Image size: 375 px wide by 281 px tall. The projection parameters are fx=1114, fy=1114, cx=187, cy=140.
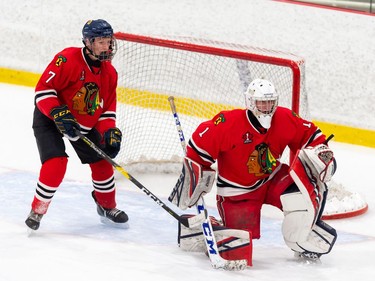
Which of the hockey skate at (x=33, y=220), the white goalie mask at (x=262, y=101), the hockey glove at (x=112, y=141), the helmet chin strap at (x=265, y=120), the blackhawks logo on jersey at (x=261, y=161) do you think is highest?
the white goalie mask at (x=262, y=101)

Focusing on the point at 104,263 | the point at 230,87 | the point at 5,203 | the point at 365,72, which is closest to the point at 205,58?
the point at 230,87

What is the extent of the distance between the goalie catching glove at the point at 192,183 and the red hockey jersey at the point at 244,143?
4 centimetres

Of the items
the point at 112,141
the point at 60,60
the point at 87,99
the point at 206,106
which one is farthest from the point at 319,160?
the point at 206,106

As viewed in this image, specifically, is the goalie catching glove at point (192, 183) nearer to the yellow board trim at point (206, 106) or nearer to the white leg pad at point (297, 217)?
the white leg pad at point (297, 217)

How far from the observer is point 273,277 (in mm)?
4238

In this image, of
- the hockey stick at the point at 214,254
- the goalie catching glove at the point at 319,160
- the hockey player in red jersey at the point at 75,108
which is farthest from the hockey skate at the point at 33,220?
the goalie catching glove at the point at 319,160

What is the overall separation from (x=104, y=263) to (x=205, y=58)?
6.79ft

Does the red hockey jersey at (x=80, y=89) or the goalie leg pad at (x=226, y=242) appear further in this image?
the red hockey jersey at (x=80, y=89)

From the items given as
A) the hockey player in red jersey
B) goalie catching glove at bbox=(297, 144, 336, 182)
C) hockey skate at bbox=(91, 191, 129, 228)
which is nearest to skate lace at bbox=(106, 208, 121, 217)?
hockey skate at bbox=(91, 191, 129, 228)

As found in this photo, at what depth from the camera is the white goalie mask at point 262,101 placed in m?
4.36

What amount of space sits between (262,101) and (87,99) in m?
0.78

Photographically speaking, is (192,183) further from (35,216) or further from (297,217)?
(35,216)

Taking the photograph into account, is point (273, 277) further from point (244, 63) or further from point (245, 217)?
point (244, 63)

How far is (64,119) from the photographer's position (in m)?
4.48
